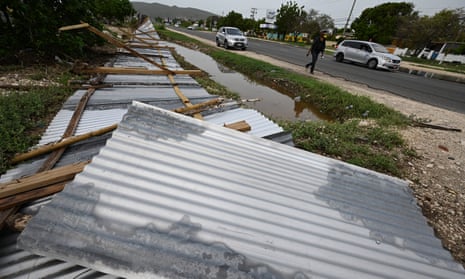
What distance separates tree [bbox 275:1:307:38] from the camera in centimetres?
4341

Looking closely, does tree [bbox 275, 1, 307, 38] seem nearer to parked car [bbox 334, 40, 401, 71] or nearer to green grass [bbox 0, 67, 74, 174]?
parked car [bbox 334, 40, 401, 71]

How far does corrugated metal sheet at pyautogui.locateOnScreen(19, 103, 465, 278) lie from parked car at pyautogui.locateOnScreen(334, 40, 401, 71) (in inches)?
574

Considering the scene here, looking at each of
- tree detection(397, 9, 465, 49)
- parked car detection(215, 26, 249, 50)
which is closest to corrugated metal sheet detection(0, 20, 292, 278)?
parked car detection(215, 26, 249, 50)

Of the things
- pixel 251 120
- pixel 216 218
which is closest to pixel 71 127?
pixel 251 120

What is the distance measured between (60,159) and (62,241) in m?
1.61

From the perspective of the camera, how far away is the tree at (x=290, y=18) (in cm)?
4341

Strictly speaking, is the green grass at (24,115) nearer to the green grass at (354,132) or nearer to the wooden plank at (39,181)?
the wooden plank at (39,181)

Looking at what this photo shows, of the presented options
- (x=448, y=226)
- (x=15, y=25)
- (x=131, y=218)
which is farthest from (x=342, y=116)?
(x=15, y=25)

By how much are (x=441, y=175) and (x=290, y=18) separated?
48.2 m

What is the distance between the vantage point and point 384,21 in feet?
111

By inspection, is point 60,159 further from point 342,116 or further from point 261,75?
point 261,75

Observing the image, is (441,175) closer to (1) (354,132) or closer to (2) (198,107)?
(1) (354,132)

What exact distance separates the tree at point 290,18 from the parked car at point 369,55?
33344 millimetres

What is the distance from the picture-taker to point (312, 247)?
1269 mm
